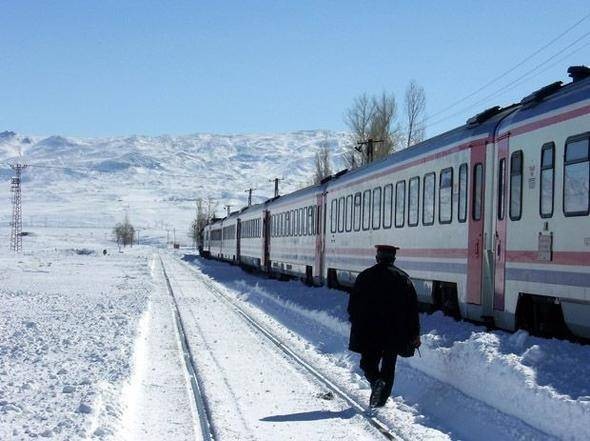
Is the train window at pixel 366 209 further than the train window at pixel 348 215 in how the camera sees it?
No

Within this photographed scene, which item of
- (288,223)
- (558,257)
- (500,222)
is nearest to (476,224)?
(500,222)

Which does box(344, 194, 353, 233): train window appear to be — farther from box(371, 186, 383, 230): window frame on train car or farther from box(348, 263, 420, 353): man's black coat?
box(348, 263, 420, 353): man's black coat

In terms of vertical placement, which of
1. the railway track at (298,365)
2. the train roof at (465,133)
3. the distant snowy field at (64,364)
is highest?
the train roof at (465,133)

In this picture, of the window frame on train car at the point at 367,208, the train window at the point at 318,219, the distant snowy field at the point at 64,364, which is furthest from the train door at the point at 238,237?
the window frame on train car at the point at 367,208

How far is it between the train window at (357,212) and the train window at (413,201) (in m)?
4.67

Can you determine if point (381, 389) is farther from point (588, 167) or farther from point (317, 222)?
point (317, 222)

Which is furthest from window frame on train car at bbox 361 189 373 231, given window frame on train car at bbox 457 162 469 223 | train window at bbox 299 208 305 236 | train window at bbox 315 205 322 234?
train window at bbox 299 208 305 236

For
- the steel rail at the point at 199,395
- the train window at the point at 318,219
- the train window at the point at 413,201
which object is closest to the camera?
the steel rail at the point at 199,395

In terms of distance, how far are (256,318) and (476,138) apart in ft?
31.0

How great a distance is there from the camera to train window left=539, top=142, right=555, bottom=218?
10.9m

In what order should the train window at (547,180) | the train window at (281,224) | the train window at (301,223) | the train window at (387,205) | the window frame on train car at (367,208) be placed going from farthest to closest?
the train window at (281,224), the train window at (301,223), the window frame on train car at (367,208), the train window at (387,205), the train window at (547,180)

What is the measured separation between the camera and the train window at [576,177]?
996 cm

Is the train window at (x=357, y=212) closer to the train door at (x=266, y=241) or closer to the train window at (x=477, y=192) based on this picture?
the train window at (x=477, y=192)

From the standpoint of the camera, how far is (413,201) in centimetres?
1722
